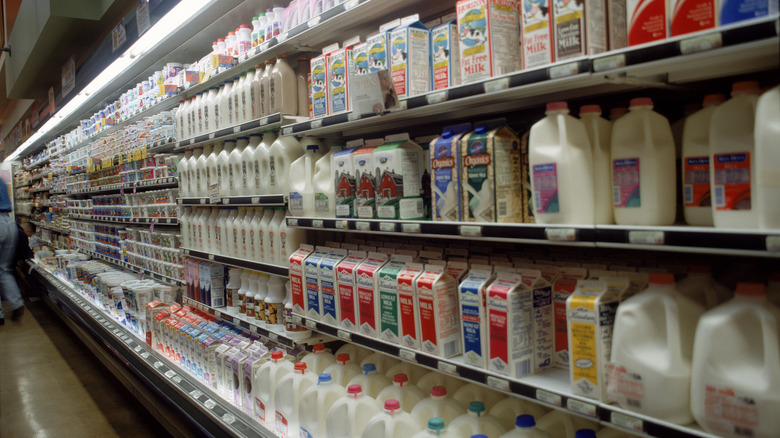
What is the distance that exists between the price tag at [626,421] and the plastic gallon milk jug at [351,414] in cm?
99

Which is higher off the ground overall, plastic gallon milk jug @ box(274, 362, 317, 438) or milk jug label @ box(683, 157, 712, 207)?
milk jug label @ box(683, 157, 712, 207)

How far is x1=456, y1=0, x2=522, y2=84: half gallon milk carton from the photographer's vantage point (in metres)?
1.74

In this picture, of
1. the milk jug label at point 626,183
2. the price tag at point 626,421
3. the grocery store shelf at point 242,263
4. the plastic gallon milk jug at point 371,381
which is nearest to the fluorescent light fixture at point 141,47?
the grocery store shelf at point 242,263

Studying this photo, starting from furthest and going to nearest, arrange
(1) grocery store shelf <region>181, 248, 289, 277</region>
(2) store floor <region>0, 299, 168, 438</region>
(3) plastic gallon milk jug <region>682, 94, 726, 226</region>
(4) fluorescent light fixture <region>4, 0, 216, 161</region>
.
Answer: (2) store floor <region>0, 299, 168, 438</region> → (4) fluorescent light fixture <region>4, 0, 216, 161</region> → (1) grocery store shelf <region>181, 248, 289, 277</region> → (3) plastic gallon milk jug <region>682, 94, 726, 226</region>

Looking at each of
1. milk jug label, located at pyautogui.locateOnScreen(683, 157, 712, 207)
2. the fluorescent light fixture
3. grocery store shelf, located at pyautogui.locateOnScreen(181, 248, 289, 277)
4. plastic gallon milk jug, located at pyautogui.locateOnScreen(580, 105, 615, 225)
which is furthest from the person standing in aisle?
milk jug label, located at pyautogui.locateOnScreen(683, 157, 712, 207)

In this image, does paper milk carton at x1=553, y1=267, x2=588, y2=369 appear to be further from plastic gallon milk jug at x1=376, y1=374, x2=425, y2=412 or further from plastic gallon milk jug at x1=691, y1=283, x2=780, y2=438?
plastic gallon milk jug at x1=376, y1=374, x2=425, y2=412

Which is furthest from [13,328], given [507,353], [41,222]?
[507,353]

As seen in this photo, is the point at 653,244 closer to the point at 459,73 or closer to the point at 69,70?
the point at 459,73

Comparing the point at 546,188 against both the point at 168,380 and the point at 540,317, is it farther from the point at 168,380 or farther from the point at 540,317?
the point at 168,380

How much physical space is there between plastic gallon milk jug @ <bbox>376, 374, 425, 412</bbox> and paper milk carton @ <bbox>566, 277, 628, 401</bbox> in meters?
0.79

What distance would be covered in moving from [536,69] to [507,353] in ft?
2.96

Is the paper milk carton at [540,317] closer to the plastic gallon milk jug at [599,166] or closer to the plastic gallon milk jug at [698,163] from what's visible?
the plastic gallon milk jug at [599,166]

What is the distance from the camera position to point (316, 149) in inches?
108

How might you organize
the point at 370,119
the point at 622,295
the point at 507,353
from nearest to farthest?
the point at 622,295 → the point at 507,353 → the point at 370,119
